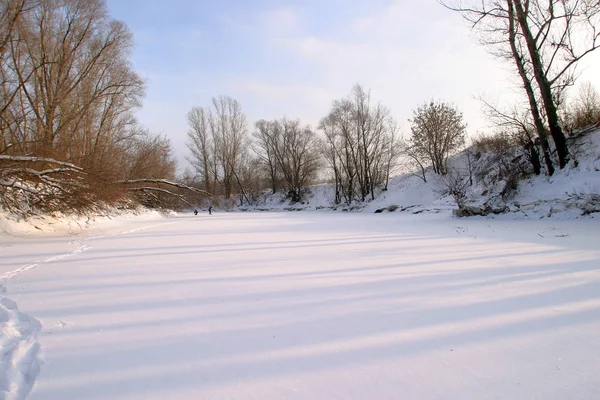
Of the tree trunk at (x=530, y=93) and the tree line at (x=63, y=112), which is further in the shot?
the tree trunk at (x=530, y=93)

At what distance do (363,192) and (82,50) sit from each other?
24.3m

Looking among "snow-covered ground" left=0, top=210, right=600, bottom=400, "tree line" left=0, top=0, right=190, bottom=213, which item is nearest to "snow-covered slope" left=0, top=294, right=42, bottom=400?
"snow-covered ground" left=0, top=210, right=600, bottom=400

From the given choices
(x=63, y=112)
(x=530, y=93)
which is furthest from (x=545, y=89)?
(x=63, y=112)

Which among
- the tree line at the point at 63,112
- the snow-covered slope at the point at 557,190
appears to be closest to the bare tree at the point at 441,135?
the snow-covered slope at the point at 557,190

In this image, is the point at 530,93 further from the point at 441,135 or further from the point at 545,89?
the point at 441,135

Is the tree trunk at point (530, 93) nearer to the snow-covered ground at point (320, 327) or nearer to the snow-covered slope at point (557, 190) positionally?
the snow-covered slope at point (557, 190)

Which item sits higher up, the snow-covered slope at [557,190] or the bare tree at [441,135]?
the bare tree at [441,135]

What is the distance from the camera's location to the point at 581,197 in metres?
8.94

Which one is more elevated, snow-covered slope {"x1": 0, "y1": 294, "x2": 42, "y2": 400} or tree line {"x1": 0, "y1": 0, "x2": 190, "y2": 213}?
tree line {"x1": 0, "y1": 0, "x2": 190, "y2": 213}

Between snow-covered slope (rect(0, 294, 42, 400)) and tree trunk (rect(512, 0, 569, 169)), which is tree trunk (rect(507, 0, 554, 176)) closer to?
tree trunk (rect(512, 0, 569, 169))

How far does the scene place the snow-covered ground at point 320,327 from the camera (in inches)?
65.3

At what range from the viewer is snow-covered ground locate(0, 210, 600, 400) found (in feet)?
5.44

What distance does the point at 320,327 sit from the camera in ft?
7.81

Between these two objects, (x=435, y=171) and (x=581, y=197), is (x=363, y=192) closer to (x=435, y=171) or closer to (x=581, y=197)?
(x=435, y=171)
